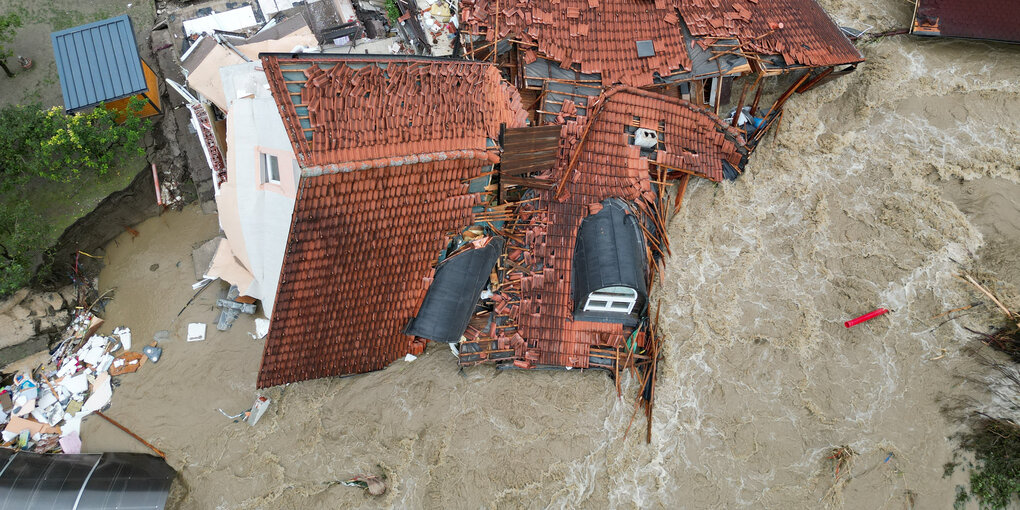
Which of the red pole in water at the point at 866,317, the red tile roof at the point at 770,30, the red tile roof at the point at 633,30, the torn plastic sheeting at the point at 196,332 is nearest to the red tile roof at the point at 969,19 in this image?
the red tile roof at the point at 770,30

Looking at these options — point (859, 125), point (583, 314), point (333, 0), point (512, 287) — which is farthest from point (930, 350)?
point (333, 0)

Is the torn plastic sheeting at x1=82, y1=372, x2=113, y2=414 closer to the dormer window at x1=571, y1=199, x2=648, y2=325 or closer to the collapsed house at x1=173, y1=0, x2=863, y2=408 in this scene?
the collapsed house at x1=173, y1=0, x2=863, y2=408

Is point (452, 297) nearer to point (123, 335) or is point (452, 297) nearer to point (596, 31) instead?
point (596, 31)

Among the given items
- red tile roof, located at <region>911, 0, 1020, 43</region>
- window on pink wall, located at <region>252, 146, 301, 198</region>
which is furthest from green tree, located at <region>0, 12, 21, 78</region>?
red tile roof, located at <region>911, 0, 1020, 43</region>

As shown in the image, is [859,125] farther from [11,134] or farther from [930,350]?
[11,134]

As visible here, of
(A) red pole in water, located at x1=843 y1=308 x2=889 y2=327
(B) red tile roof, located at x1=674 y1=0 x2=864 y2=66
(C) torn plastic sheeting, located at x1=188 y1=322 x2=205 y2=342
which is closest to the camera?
(A) red pole in water, located at x1=843 y1=308 x2=889 y2=327
